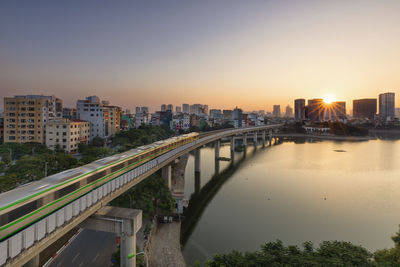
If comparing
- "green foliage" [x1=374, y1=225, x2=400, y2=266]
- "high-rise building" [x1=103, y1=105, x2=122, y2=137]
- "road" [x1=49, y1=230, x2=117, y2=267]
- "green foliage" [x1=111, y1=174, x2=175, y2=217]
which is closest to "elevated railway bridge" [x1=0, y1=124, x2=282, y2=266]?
"road" [x1=49, y1=230, x2=117, y2=267]

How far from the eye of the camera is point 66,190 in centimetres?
957

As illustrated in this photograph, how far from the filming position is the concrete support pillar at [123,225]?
1139 cm

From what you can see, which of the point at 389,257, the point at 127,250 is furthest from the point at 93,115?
the point at 389,257

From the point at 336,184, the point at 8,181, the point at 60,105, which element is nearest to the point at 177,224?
the point at 8,181

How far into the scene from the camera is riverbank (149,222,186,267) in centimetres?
1355

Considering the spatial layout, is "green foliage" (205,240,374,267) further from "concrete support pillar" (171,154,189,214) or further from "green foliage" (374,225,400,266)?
"concrete support pillar" (171,154,189,214)

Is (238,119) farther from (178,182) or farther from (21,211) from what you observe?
(21,211)

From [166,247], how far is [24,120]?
146 feet

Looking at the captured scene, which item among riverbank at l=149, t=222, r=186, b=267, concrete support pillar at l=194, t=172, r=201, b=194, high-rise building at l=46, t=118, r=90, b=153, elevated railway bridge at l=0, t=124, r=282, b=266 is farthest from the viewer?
high-rise building at l=46, t=118, r=90, b=153

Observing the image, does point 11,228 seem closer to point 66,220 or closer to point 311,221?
point 66,220

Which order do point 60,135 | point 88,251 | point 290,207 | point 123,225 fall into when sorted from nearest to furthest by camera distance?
point 123,225
point 88,251
point 290,207
point 60,135

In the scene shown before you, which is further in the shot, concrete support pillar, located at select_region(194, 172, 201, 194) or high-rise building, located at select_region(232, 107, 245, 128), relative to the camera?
high-rise building, located at select_region(232, 107, 245, 128)

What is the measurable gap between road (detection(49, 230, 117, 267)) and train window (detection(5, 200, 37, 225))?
24.9 feet

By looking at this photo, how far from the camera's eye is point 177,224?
18578 millimetres
